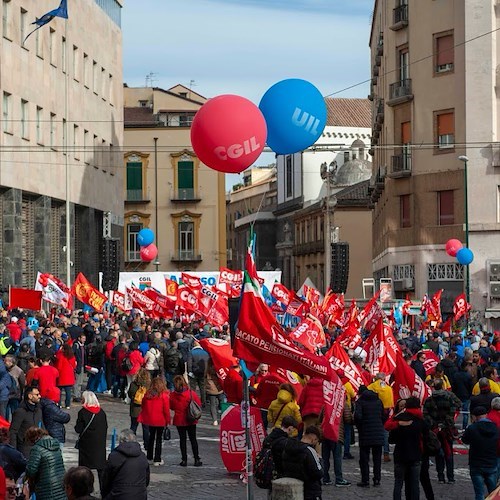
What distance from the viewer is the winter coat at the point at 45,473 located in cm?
1318

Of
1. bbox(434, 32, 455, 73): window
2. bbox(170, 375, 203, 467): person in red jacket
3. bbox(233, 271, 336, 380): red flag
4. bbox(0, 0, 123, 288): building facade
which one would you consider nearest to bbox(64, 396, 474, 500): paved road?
→ bbox(170, 375, 203, 467): person in red jacket

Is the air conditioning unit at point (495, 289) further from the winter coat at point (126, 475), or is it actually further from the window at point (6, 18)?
the winter coat at point (126, 475)

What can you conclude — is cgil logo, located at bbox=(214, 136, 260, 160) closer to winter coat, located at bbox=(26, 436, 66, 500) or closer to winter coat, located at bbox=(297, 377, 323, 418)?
winter coat, located at bbox=(297, 377, 323, 418)

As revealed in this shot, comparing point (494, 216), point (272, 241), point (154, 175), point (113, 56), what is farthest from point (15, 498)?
point (272, 241)

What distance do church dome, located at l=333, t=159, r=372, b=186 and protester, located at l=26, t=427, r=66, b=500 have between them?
9617 centimetres

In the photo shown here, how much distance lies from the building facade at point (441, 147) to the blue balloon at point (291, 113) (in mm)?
30639

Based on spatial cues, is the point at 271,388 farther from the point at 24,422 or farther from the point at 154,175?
the point at 154,175

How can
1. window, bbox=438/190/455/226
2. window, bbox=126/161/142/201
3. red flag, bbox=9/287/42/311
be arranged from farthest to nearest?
window, bbox=126/161/142/201
window, bbox=438/190/455/226
red flag, bbox=9/287/42/311

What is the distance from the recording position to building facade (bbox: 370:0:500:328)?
52.8m

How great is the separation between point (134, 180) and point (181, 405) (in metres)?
69.9

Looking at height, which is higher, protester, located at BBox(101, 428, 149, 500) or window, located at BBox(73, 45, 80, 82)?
window, located at BBox(73, 45, 80, 82)

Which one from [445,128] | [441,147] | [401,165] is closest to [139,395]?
[441,147]

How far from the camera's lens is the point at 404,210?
57656 mm

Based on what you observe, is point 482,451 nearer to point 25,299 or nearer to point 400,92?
point 25,299
